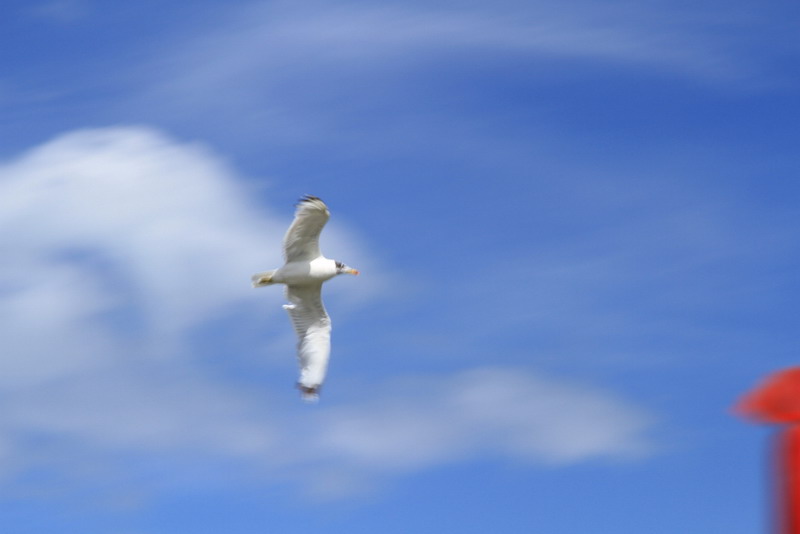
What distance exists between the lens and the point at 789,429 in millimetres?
4461

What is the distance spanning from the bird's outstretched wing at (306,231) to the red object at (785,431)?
101 ft

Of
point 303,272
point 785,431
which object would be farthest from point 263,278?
point 785,431

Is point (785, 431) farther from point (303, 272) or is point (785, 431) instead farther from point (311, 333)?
point (311, 333)

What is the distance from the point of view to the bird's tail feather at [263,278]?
36594 mm

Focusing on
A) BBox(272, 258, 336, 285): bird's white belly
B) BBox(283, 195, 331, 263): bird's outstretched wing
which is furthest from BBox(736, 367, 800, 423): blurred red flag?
BBox(272, 258, 336, 285): bird's white belly

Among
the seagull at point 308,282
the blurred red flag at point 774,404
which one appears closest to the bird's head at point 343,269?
the seagull at point 308,282

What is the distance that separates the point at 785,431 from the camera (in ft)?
14.6

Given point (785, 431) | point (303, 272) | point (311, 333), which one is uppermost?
point (303, 272)

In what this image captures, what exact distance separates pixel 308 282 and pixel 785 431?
32847 mm

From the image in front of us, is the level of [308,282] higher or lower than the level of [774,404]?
higher

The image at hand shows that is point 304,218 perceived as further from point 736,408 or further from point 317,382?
point 736,408

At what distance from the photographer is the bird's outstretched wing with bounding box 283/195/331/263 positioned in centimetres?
3500

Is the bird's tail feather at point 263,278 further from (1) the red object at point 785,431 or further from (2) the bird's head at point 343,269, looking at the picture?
(1) the red object at point 785,431

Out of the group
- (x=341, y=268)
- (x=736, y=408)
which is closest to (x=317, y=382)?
(x=341, y=268)
